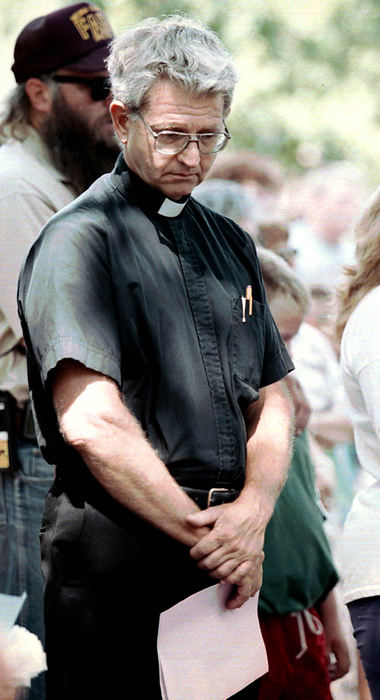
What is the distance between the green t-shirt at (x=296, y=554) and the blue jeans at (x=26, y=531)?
66cm

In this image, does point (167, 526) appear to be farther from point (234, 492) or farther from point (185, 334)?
point (185, 334)

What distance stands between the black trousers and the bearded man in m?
0.83

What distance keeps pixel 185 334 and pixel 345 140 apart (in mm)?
8432

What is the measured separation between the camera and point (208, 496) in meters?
2.57

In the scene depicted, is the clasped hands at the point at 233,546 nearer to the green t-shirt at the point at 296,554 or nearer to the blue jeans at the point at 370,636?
the blue jeans at the point at 370,636

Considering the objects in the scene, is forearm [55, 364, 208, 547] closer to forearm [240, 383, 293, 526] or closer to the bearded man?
forearm [240, 383, 293, 526]

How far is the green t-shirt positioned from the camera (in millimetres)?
3324

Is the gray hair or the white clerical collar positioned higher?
the gray hair

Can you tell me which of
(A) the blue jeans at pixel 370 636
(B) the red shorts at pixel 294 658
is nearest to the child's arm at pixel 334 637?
(B) the red shorts at pixel 294 658

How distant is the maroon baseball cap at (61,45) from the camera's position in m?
3.65

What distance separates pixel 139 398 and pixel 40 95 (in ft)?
5.08

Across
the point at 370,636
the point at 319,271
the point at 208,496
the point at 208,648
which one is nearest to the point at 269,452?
the point at 208,496

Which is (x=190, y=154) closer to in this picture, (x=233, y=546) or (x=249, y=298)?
(x=249, y=298)

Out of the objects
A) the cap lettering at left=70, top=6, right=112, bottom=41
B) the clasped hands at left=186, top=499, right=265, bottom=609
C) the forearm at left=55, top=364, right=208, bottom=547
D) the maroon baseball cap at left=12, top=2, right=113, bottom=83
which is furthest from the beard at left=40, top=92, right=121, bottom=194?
the clasped hands at left=186, top=499, right=265, bottom=609
